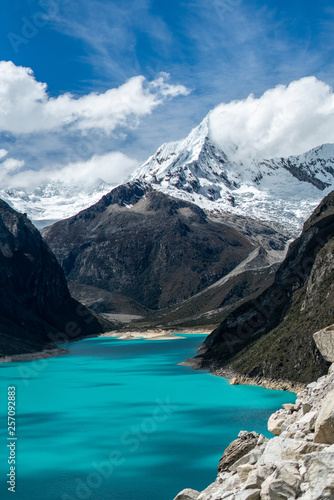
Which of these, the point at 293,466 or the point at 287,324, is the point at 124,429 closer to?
the point at 287,324

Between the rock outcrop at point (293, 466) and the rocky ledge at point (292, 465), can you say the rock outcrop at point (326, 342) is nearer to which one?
the rocky ledge at point (292, 465)

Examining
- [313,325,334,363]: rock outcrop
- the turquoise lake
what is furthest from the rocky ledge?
the turquoise lake

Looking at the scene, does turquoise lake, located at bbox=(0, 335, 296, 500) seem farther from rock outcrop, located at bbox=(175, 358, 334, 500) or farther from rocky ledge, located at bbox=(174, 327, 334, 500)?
rock outcrop, located at bbox=(175, 358, 334, 500)

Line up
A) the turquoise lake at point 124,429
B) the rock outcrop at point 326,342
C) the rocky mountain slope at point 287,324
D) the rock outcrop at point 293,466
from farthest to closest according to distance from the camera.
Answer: the rocky mountain slope at point 287,324 → the turquoise lake at point 124,429 → the rock outcrop at point 326,342 → the rock outcrop at point 293,466

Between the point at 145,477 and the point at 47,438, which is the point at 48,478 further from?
the point at 47,438

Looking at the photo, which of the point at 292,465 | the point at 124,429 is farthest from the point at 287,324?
the point at 292,465

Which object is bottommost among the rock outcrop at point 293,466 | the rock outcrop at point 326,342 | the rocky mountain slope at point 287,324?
the rock outcrop at point 293,466

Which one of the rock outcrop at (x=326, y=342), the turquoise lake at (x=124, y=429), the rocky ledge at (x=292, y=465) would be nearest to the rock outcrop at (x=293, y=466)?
the rocky ledge at (x=292, y=465)
